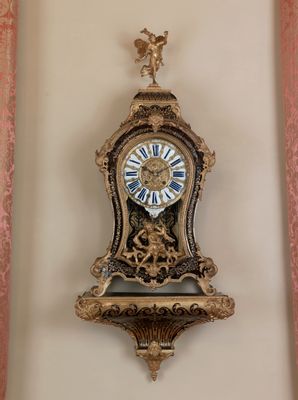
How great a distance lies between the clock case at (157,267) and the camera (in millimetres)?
1539

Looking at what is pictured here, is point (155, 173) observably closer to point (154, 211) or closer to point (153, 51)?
point (154, 211)

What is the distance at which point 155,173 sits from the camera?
5.49 ft

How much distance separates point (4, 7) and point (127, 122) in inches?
23.4

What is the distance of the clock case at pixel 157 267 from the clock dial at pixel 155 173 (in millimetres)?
23

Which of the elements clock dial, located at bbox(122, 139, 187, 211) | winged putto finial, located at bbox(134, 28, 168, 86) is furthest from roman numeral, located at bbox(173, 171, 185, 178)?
winged putto finial, located at bbox(134, 28, 168, 86)

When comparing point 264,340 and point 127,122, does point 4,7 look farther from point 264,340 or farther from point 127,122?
point 264,340

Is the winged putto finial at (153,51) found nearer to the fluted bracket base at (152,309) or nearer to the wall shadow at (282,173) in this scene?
the wall shadow at (282,173)

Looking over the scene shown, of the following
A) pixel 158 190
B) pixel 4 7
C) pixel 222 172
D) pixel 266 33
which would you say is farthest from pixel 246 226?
pixel 4 7

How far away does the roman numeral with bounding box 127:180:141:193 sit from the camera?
1657 millimetres

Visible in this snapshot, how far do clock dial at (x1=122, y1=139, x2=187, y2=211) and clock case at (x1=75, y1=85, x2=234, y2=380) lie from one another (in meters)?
0.02

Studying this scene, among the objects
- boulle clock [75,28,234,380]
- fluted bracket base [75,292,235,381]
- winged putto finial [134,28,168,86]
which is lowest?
fluted bracket base [75,292,235,381]

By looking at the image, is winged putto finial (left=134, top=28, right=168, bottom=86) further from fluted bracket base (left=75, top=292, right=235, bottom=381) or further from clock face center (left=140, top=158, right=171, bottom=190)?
fluted bracket base (left=75, top=292, right=235, bottom=381)

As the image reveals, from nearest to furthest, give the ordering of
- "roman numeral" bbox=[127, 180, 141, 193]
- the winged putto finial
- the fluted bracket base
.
Answer: the fluted bracket base
"roman numeral" bbox=[127, 180, 141, 193]
the winged putto finial

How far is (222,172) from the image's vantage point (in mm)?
1825
